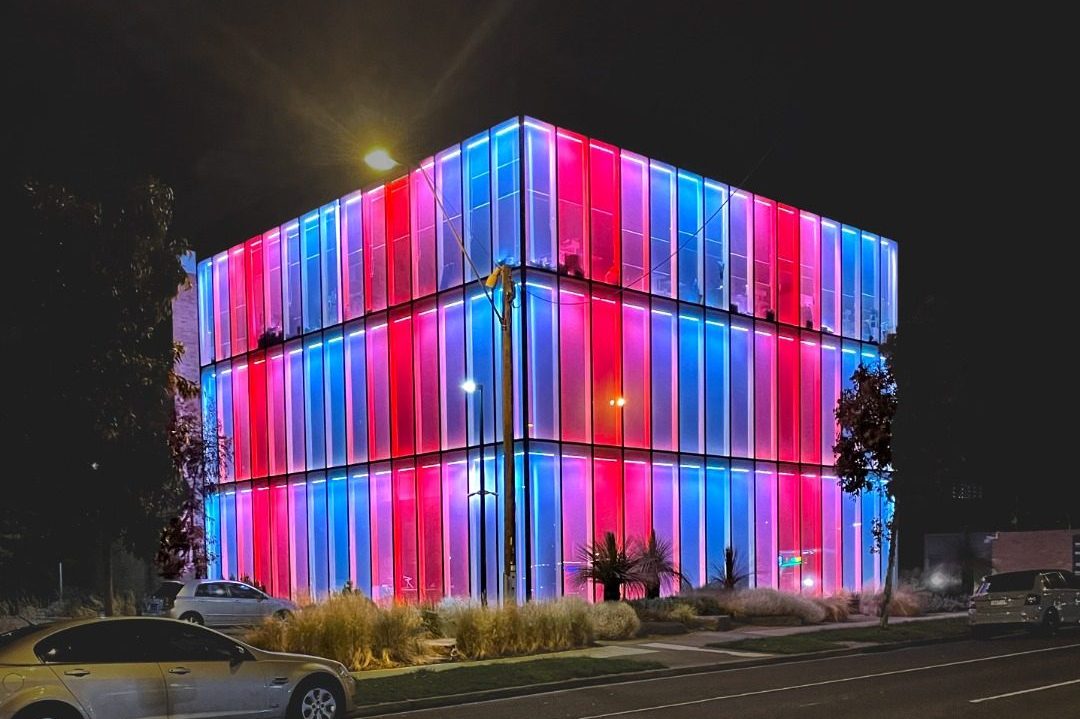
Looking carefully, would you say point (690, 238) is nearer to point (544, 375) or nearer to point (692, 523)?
point (544, 375)

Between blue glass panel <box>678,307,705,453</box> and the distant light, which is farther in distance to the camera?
blue glass panel <box>678,307,705,453</box>

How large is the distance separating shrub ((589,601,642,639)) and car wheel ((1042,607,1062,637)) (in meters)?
8.65

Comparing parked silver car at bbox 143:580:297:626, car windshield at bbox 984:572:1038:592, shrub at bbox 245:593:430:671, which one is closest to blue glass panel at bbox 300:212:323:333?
parked silver car at bbox 143:580:297:626

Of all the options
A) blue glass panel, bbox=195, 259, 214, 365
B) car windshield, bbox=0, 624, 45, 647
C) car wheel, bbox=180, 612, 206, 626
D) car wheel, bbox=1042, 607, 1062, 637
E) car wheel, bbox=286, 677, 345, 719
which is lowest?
car wheel, bbox=180, 612, 206, 626

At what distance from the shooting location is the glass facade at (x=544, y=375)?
1259 inches

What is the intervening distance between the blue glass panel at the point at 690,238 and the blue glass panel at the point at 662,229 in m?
0.36

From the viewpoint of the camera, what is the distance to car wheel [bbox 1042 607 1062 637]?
23.3m

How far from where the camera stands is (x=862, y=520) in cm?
4084

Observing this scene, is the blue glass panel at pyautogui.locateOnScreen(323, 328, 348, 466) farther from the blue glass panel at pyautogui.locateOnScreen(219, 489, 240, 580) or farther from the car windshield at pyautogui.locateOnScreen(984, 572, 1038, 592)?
the car windshield at pyautogui.locateOnScreen(984, 572, 1038, 592)

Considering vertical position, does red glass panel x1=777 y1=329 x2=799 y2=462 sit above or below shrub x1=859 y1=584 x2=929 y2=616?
above

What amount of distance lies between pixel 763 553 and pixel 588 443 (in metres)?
8.65

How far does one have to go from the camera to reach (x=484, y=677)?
53.7 feet

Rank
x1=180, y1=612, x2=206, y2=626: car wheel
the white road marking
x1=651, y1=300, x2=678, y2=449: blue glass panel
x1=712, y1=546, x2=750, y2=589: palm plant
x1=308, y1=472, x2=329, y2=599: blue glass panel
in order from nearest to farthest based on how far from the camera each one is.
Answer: the white road marking
x1=180, y1=612, x2=206, y2=626: car wheel
x1=712, y1=546, x2=750, y2=589: palm plant
x1=651, y1=300, x2=678, y2=449: blue glass panel
x1=308, y1=472, x2=329, y2=599: blue glass panel

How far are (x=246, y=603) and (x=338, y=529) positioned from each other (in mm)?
7898
